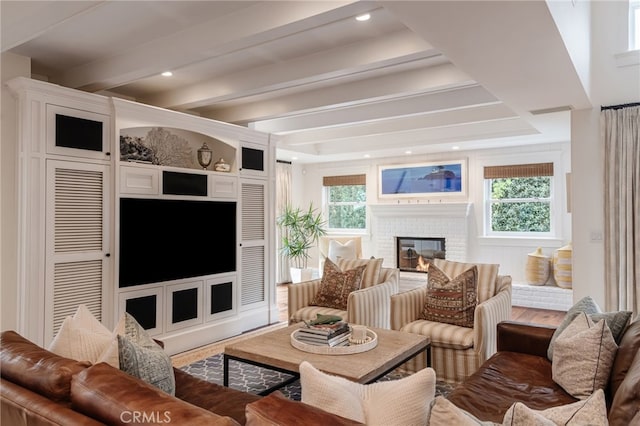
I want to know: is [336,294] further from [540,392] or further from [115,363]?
[115,363]

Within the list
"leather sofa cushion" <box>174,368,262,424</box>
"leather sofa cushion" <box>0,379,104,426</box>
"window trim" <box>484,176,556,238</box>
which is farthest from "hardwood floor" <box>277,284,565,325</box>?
"leather sofa cushion" <box>0,379,104,426</box>

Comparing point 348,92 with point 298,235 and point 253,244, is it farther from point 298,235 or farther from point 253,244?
point 298,235

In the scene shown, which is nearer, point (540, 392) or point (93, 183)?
point (540, 392)

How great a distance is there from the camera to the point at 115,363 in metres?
1.75

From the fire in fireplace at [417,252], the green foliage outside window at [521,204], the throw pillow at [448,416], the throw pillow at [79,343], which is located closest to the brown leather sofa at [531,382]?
the throw pillow at [448,416]

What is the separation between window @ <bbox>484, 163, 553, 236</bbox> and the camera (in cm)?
674

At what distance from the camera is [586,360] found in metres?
2.14

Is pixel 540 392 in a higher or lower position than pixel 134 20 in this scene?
lower

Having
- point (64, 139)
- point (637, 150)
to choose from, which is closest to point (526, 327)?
point (637, 150)

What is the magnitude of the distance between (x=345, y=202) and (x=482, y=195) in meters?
2.78

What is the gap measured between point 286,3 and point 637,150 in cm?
347

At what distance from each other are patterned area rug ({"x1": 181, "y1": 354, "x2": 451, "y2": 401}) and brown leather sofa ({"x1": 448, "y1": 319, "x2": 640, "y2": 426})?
66 centimetres

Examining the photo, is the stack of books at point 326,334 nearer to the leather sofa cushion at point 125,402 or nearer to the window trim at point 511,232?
the leather sofa cushion at point 125,402

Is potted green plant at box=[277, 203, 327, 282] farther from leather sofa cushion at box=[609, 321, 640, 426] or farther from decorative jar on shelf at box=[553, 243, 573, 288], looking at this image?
leather sofa cushion at box=[609, 321, 640, 426]
